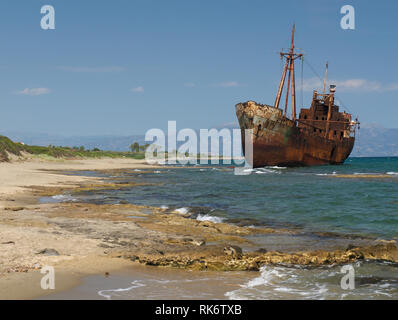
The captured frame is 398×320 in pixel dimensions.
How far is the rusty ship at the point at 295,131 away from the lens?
4703 centimetres

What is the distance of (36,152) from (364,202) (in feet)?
199

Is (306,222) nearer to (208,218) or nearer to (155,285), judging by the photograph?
(208,218)

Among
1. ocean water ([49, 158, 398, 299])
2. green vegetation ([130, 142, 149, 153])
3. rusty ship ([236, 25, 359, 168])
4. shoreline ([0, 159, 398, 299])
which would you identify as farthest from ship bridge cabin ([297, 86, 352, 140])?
green vegetation ([130, 142, 149, 153])

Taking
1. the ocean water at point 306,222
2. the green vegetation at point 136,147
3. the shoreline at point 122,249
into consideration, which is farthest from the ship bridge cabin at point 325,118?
the green vegetation at point 136,147

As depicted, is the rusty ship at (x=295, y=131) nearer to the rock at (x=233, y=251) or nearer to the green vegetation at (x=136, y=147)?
the rock at (x=233, y=251)

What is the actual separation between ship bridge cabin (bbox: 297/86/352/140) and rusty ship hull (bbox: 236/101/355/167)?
1.25 m

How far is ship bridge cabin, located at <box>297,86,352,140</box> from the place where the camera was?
5622 centimetres

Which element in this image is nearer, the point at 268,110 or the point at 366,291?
the point at 366,291

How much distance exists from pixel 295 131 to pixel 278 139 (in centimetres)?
277

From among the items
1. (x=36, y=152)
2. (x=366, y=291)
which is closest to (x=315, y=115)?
(x=36, y=152)

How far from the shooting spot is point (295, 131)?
48844mm
